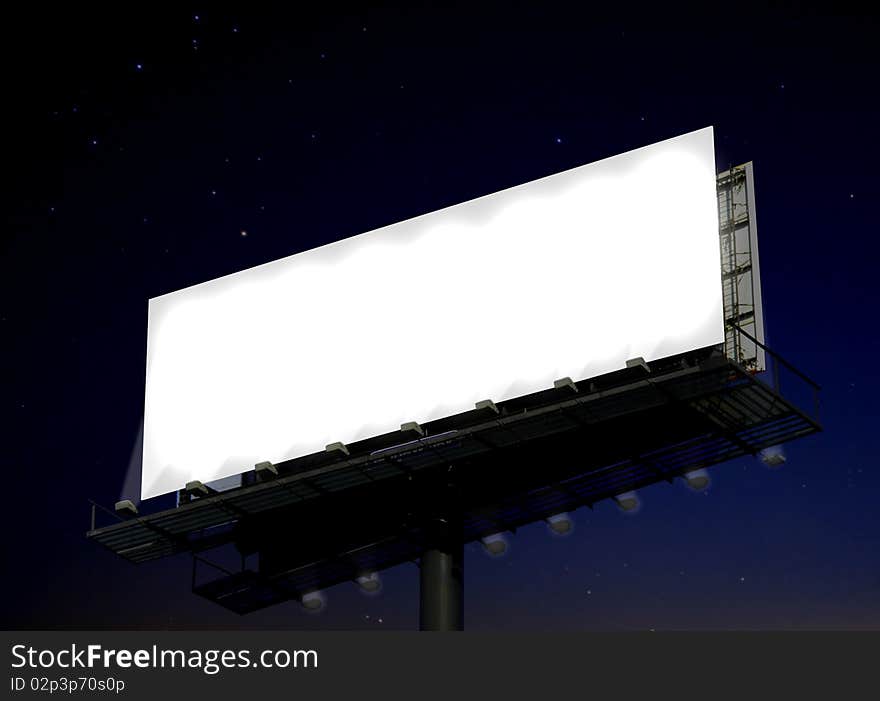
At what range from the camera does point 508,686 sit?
21.5 m

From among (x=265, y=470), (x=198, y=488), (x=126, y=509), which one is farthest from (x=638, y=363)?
(x=126, y=509)

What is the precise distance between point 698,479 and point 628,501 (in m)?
1.55

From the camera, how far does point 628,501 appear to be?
31859 millimetres

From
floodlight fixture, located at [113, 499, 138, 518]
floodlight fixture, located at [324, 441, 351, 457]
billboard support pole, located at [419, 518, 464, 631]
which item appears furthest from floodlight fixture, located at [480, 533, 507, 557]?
floodlight fixture, located at [113, 499, 138, 518]

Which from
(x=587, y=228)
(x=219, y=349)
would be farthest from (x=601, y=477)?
(x=219, y=349)

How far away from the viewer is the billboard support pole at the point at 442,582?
32000mm

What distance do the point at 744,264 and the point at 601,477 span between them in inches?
192

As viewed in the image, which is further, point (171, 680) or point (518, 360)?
point (518, 360)

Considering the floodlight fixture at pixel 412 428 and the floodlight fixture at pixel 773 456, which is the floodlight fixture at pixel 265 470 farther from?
the floodlight fixture at pixel 773 456

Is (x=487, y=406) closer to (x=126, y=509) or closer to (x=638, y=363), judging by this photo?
(x=638, y=363)

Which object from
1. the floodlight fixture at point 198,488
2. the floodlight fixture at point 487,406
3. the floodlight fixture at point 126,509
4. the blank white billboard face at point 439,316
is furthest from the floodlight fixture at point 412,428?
the floodlight fixture at point 126,509

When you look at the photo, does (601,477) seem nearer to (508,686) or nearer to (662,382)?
(662,382)

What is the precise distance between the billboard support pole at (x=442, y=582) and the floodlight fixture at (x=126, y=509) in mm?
6127

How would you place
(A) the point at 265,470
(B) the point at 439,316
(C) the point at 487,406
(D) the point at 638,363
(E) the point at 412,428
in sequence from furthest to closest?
(A) the point at 265,470
(B) the point at 439,316
(E) the point at 412,428
(C) the point at 487,406
(D) the point at 638,363
